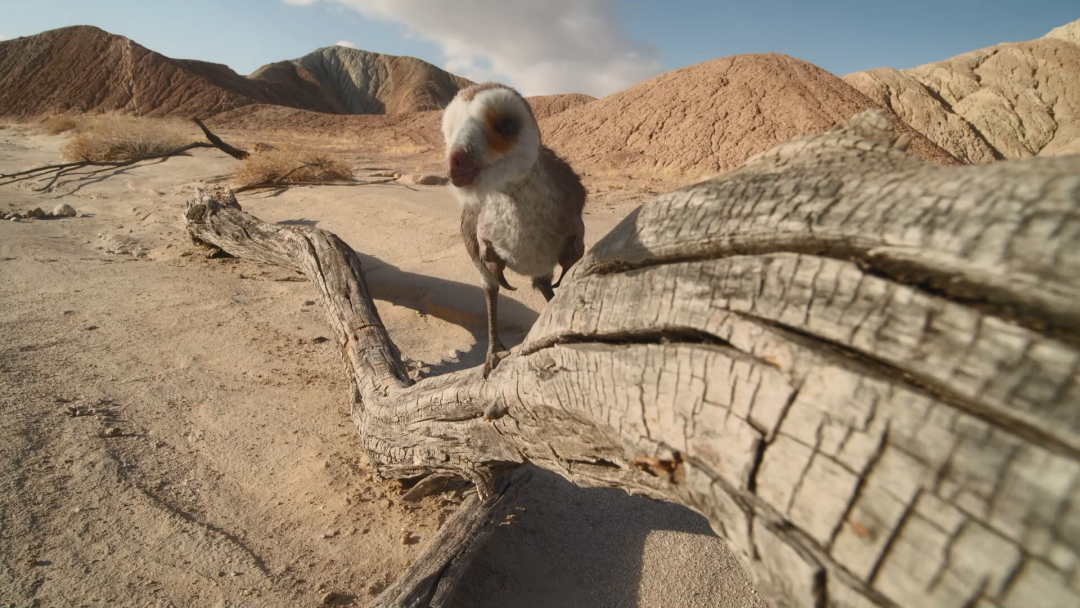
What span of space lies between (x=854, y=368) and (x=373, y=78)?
239 ft

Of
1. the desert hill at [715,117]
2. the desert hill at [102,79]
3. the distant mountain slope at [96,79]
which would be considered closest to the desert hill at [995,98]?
the desert hill at [715,117]

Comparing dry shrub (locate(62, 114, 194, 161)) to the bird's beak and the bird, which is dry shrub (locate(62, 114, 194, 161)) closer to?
the bird

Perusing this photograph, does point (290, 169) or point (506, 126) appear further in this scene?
point (290, 169)

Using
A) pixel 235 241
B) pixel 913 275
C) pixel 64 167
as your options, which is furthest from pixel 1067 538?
pixel 64 167

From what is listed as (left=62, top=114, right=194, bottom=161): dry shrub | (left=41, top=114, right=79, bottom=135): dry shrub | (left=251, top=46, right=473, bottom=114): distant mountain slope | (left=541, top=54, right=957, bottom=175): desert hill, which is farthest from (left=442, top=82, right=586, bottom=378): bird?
(left=251, top=46, right=473, bottom=114): distant mountain slope

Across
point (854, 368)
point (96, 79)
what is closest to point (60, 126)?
point (96, 79)

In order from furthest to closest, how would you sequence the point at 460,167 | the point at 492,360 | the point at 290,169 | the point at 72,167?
the point at 290,169
the point at 72,167
the point at 492,360
the point at 460,167

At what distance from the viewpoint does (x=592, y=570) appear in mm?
2646

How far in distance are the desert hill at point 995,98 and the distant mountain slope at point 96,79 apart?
35.8 meters

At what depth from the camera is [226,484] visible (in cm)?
274

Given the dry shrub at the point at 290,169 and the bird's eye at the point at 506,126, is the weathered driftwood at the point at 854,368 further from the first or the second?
the dry shrub at the point at 290,169

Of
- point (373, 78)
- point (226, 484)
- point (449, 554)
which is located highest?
point (373, 78)

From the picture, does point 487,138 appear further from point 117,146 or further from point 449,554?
point 117,146

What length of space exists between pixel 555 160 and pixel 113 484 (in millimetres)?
2742
